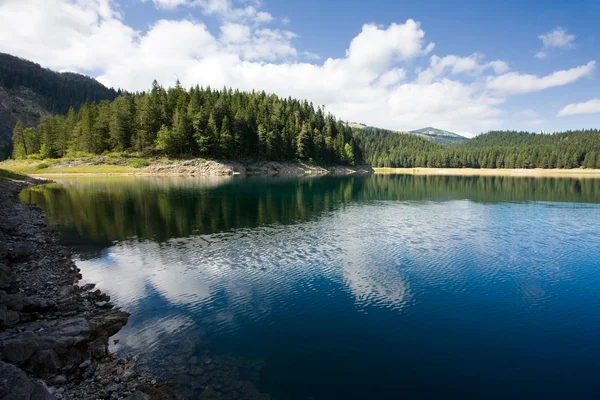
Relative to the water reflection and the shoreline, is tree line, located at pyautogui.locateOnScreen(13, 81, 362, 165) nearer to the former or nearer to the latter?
the shoreline

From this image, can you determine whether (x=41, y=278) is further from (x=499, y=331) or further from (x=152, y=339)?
(x=499, y=331)

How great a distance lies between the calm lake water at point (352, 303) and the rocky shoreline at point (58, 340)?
110cm

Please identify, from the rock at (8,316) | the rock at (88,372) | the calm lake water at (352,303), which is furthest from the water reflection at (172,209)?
the rock at (88,372)

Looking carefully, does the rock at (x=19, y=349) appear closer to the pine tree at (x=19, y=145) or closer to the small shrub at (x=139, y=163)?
the small shrub at (x=139, y=163)

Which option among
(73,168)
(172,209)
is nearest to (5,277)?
(172,209)

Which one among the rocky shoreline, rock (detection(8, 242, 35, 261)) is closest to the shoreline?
rock (detection(8, 242, 35, 261))

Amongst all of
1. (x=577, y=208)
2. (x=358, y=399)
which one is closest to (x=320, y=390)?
(x=358, y=399)

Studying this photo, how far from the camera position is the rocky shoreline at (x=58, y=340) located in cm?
1180

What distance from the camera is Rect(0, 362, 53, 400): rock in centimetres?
920

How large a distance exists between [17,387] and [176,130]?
394 ft

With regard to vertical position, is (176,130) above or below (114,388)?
above

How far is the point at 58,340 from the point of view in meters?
13.7

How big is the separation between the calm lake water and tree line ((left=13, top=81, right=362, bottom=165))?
8348cm

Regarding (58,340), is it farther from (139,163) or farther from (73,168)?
(73,168)
